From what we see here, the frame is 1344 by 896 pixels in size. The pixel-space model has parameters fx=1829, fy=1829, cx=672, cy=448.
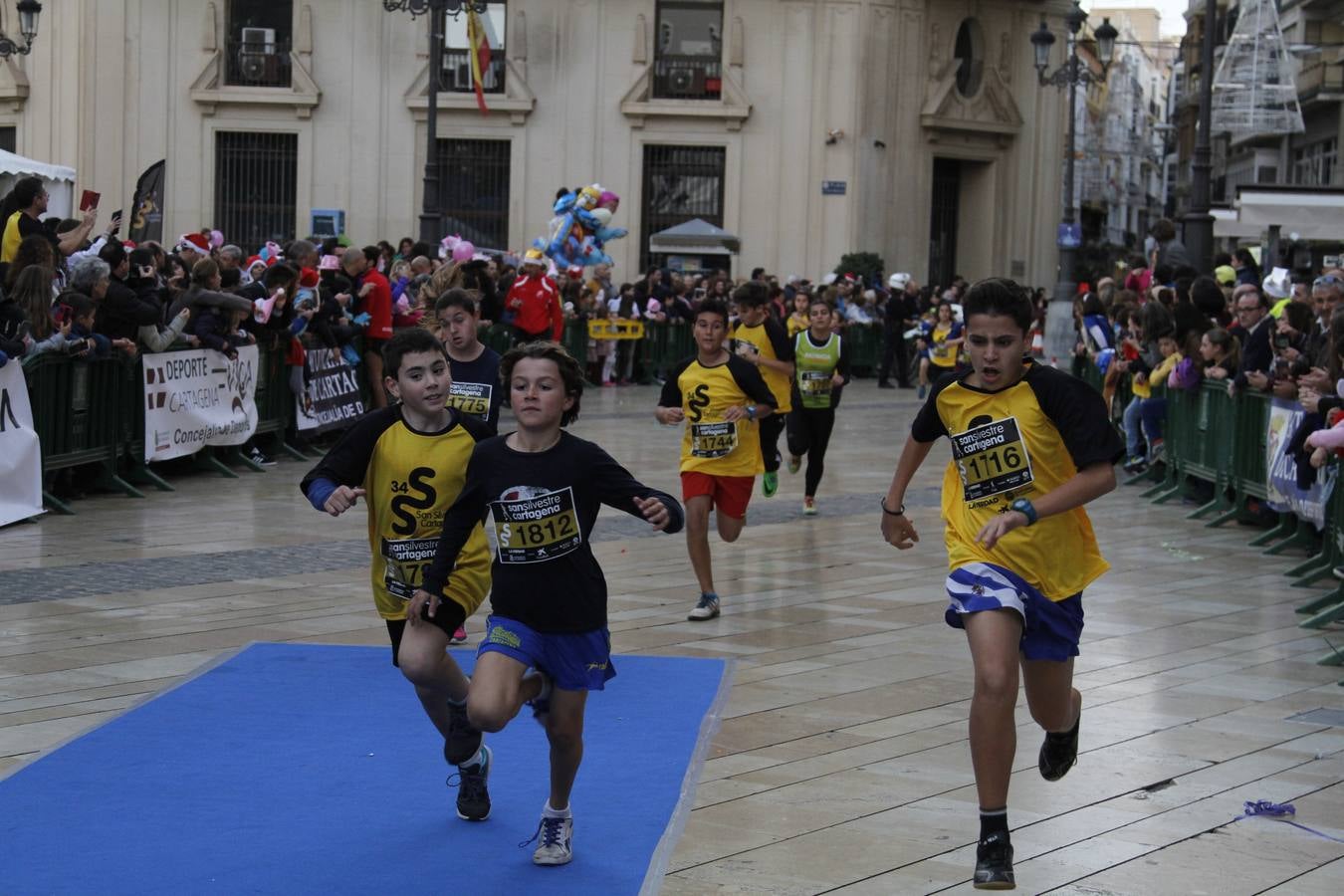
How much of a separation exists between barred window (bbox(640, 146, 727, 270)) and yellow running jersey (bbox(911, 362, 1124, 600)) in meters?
34.0

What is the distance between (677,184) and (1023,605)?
34510mm

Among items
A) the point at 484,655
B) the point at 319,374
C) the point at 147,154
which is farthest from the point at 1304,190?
the point at 147,154

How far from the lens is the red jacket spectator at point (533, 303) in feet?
69.1

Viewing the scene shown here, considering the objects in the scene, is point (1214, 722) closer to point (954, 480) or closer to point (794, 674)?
point (794, 674)

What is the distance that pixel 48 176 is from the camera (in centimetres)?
2161

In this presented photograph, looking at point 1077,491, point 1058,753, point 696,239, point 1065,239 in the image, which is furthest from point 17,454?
point 1065,239

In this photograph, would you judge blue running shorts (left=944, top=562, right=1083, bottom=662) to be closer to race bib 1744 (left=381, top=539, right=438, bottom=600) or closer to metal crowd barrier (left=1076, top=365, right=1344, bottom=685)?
race bib 1744 (left=381, top=539, right=438, bottom=600)

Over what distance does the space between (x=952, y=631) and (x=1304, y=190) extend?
16.3 m

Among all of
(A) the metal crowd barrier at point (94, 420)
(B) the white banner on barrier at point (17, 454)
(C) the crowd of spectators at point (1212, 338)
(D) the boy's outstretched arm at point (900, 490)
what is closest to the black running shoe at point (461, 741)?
(D) the boy's outstretched arm at point (900, 490)

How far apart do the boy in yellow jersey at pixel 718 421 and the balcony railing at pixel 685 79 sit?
29.7 m

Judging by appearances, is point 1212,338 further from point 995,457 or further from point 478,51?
point 478,51

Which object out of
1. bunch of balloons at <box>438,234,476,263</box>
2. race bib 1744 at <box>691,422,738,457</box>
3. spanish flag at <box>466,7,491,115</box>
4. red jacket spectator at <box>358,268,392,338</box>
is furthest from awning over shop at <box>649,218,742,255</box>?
race bib 1744 at <box>691,422,738,457</box>

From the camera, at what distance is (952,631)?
974 centimetres

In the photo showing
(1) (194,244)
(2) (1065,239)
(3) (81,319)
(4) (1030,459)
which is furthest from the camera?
(2) (1065,239)
